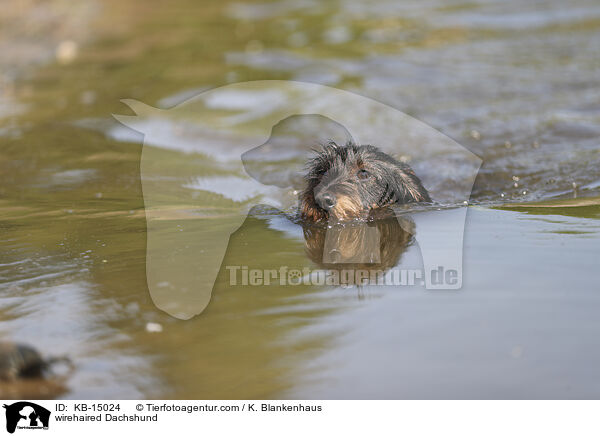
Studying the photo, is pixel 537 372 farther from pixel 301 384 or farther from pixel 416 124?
pixel 416 124

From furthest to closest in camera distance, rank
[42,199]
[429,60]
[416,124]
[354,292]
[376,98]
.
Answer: [429,60] → [376,98] → [416,124] → [42,199] → [354,292]

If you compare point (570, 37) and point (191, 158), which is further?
point (570, 37)

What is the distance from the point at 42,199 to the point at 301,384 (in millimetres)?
4137

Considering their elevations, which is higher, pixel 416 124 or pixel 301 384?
pixel 416 124

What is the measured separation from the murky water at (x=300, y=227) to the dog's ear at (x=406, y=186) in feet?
0.86

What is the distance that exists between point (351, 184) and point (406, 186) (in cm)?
60

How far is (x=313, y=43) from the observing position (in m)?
14.8

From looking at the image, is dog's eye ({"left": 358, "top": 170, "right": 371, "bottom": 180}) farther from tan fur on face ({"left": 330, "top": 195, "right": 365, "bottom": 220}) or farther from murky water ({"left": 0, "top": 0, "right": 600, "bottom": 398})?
murky water ({"left": 0, "top": 0, "right": 600, "bottom": 398})

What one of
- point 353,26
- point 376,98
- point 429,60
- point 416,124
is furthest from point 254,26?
point 416,124

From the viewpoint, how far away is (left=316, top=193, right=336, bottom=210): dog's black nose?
6.04 metres

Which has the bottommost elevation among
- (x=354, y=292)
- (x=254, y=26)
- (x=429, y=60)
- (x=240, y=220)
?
(x=354, y=292)
